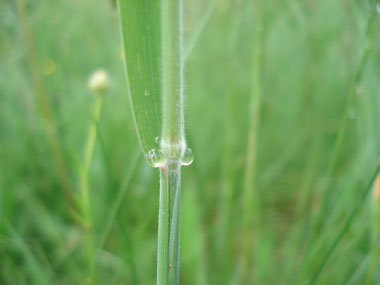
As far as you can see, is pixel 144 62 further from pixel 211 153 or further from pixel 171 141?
pixel 211 153

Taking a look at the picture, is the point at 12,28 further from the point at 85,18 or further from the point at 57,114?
the point at 85,18

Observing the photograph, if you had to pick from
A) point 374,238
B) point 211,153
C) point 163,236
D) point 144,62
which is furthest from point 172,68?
point 211,153

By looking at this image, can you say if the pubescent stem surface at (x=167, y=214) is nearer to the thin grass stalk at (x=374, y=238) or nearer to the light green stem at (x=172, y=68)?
the light green stem at (x=172, y=68)

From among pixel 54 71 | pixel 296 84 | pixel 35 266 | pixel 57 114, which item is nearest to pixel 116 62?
pixel 54 71

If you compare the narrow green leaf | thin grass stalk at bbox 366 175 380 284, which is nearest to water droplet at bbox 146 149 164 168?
the narrow green leaf

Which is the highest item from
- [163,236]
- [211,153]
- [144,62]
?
[211,153]

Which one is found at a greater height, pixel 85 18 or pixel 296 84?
pixel 85 18

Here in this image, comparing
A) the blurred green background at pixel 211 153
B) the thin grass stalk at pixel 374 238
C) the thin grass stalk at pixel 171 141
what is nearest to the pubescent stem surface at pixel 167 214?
the thin grass stalk at pixel 171 141
